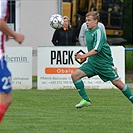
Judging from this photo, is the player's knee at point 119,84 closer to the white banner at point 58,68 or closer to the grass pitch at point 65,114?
the grass pitch at point 65,114

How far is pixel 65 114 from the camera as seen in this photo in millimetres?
12430

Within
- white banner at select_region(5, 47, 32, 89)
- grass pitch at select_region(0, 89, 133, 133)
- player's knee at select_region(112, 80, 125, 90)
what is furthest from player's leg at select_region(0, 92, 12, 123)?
white banner at select_region(5, 47, 32, 89)

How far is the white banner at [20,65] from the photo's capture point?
18547 millimetres

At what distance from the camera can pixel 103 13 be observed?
25000 mm

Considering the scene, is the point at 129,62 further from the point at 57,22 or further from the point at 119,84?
the point at 119,84

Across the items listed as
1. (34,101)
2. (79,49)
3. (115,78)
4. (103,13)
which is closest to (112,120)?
(115,78)

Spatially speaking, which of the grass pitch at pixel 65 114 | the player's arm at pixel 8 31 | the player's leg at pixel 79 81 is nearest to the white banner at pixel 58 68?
the grass pitch at pixel 65 114

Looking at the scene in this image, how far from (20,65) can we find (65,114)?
20.8ft

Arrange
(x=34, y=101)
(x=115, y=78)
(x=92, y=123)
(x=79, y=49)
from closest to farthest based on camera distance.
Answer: (x=92, y=123) → (x=115, y=78) → (x=34, y=101) → (x=79, y=49)

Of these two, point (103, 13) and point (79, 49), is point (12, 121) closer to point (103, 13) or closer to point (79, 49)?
point (79, 49)

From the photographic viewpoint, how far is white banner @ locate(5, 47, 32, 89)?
18547 mm

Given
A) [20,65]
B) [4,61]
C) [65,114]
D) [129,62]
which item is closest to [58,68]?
[20,65]

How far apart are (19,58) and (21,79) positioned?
569 millimetres

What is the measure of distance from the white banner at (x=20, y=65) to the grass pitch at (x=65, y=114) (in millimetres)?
1282
